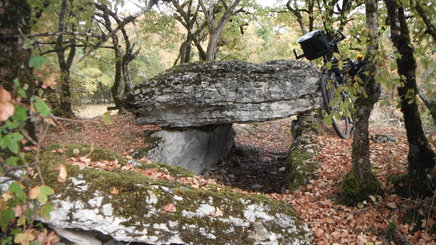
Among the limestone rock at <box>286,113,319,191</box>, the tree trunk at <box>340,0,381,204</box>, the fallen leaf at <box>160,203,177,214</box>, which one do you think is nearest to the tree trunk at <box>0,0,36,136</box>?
the fallen leaf at <box>160,203,177,214</box>

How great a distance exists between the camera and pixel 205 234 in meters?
3.41

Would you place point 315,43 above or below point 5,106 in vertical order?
above

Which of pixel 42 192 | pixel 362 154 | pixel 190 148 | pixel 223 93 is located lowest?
pixel 190 148

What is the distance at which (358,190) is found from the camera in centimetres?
480

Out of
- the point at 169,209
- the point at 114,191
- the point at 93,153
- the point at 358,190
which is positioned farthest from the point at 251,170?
the point at 114,191

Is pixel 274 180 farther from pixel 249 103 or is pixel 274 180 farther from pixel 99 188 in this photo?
pixel 99 188

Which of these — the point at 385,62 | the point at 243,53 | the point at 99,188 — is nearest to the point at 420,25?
the point at 385,62

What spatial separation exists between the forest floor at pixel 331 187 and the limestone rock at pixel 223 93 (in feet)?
4.51

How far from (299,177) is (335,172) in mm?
799

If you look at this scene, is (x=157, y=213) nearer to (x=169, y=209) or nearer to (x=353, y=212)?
(x=169, y=209)

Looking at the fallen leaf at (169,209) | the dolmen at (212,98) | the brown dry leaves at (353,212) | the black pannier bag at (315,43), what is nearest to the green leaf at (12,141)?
the fallen leaf at (169,209)

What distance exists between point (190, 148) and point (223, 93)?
217 cm

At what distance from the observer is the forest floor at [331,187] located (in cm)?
395

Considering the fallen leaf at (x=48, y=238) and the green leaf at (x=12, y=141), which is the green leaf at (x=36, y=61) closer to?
the green leaf at (x=12, y=141)
